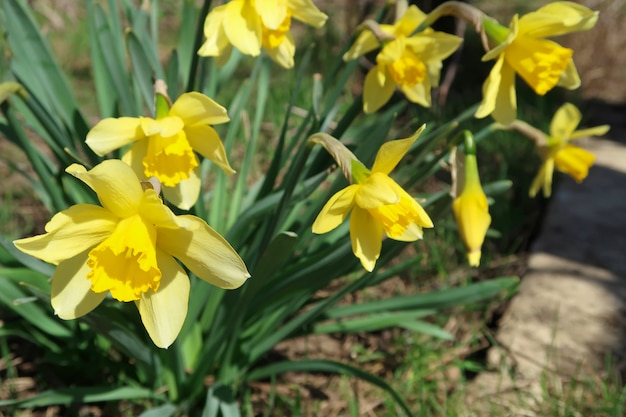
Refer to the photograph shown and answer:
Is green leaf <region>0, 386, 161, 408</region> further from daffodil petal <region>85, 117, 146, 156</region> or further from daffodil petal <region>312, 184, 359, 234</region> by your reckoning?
daffodil petal <region>312, 184, 359, 234</region>

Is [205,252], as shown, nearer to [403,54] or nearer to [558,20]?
[403,54]

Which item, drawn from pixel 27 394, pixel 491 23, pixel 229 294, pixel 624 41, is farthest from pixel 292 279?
pixel 624 41

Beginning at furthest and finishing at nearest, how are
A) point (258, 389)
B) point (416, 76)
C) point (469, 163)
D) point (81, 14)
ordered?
point (81, 14), point (258, 389), point (416, 76), point (469, 163)

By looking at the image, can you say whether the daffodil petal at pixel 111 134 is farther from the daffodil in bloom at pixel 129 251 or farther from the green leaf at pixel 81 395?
the green leaf at pixel 81 395

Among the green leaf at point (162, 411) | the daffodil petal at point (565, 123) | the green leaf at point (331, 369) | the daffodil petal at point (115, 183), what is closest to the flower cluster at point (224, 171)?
the daffodil petal at point (115, 183)

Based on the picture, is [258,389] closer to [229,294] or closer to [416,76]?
[229,294]

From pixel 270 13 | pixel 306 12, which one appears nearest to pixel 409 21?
pixel 306 12
